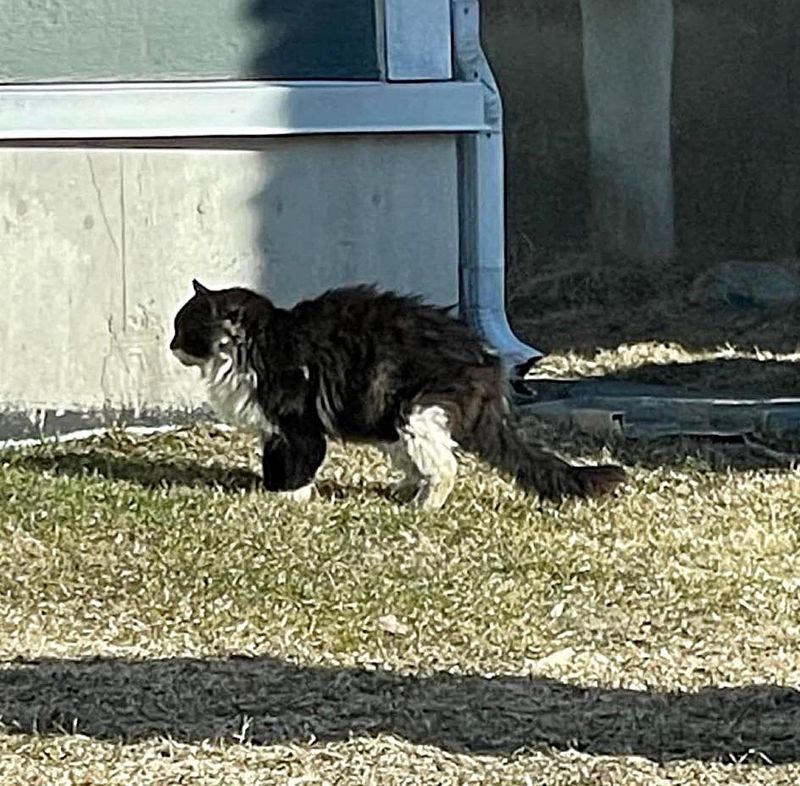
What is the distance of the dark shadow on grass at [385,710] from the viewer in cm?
531

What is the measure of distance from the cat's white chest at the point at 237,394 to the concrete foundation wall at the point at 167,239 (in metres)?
1.51

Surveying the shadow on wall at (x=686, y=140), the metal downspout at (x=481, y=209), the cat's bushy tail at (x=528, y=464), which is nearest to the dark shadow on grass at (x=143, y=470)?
the cat's bushy tail at (x=528, y=464)

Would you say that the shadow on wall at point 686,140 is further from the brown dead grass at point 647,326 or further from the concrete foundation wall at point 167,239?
the concrete foundation wall at point 167,239

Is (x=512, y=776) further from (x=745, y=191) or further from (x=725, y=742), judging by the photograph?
(x=745, y=191)

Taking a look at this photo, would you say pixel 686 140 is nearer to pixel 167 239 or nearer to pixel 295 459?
pixel 167 239

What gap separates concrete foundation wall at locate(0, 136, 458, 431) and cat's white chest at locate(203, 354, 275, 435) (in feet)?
4.96

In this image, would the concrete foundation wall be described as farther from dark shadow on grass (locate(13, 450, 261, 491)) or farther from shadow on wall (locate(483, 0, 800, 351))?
shadow on wall (locate(483, 0, 800, 351))

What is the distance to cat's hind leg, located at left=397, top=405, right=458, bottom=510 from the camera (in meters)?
7.70

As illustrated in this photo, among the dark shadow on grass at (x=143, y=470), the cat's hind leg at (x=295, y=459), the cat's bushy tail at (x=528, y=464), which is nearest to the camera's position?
the cat's bushy tail at (x=528, y=464)

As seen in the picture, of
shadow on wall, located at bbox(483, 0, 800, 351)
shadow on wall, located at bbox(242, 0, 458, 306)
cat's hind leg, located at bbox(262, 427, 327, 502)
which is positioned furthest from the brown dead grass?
cat's hind leg, located at bbox(262, 427, 327, 502)

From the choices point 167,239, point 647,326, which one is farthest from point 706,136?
point 167,239

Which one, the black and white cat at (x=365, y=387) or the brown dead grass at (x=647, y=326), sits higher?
the black and white cat at (x=365, y=387)

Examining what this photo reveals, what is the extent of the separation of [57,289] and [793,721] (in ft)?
15.7

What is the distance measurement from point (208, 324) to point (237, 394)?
0.95 ft
